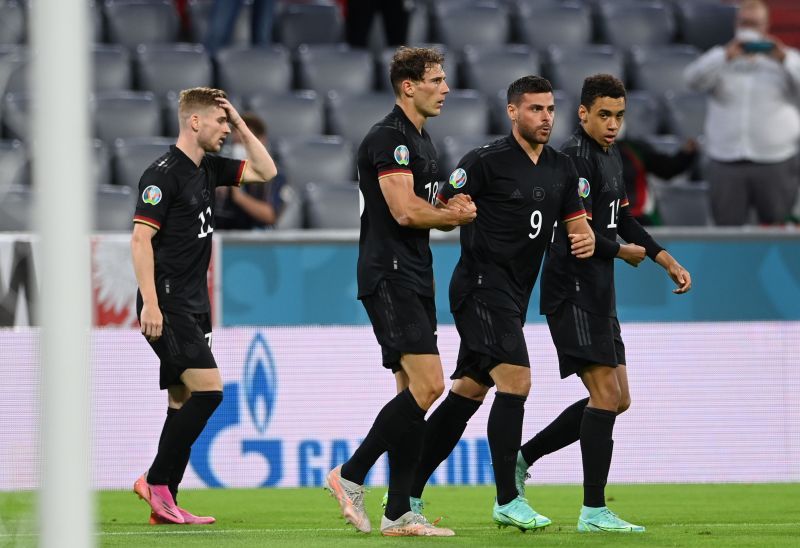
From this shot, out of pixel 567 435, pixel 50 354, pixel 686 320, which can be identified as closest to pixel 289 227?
pixel 686 320

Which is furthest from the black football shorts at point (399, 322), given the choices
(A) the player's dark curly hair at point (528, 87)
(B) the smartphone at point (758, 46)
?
(B) the smartphone at point (758, 46)

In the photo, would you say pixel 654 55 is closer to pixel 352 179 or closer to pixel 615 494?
pixel 352 179

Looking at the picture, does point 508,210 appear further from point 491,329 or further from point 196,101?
point 196,101

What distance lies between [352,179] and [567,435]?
513 cm

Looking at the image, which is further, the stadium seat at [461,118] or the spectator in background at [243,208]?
the stadium seat at [461,118]

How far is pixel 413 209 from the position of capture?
5902 mm

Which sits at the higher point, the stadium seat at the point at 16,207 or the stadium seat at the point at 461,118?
the stadium seat at the point at 461,118

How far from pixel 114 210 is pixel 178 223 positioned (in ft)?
12.9

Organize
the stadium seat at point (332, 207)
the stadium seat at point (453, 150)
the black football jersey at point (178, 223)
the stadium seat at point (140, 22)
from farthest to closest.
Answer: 1. the stadium seat at point (140, 22)
2. the stadium seat at point (453, 150)
3. the stadium seat at point (332, 207)
4. the black football jersey at point (178, 223)

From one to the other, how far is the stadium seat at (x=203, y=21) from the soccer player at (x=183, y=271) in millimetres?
6470

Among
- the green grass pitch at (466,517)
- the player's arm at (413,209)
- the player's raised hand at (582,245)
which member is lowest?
the green grass pitch at (466,517)

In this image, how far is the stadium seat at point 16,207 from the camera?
16.1 ft

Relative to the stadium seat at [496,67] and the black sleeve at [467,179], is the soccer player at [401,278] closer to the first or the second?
the black sleeve at [467,179]

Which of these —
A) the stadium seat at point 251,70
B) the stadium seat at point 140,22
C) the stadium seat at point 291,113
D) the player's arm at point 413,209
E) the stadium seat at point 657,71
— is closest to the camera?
the player's arm at point 413,209
